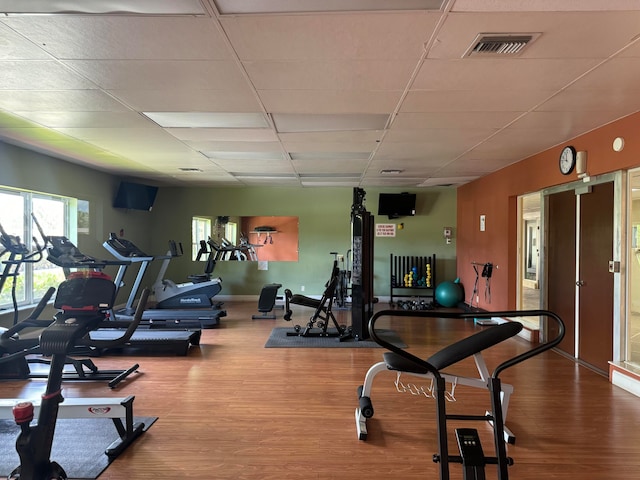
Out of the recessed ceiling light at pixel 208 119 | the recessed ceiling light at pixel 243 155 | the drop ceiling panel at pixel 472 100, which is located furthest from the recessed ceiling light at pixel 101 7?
the recessed ceiling light at pixel 243 155

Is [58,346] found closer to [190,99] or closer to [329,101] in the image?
[190,99]

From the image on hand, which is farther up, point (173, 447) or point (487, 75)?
point (487, 75)

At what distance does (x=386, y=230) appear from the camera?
843 cm

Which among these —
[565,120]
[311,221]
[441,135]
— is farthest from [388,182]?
[565,120]

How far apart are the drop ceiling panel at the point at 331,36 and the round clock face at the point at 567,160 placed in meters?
2.74

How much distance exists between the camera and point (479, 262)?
6.98m

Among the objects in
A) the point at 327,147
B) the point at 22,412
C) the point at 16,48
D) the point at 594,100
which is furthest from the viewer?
the point at 327,147

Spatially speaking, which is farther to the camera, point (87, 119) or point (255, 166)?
point (255, 166)

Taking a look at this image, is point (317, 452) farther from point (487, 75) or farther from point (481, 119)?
point (481, 119)

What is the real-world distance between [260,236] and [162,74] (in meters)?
5.91

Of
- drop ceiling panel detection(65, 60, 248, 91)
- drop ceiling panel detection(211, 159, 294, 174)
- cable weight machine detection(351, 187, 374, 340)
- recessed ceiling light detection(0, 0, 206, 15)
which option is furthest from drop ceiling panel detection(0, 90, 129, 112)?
cable weight machine detection(351, 187, 374, 340)

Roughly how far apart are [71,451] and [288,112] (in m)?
2.99

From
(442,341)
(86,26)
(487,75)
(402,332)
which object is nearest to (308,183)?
(402,332)

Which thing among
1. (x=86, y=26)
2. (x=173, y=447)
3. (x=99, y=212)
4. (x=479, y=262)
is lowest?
(x=173, y=447)
